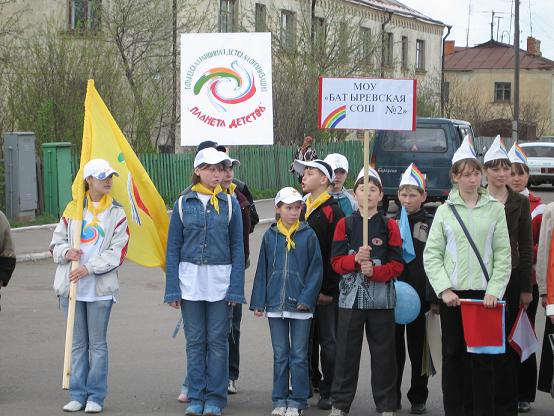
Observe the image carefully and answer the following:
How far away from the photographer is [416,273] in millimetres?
7914

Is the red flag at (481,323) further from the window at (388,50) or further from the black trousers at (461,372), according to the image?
the window at (388,50)

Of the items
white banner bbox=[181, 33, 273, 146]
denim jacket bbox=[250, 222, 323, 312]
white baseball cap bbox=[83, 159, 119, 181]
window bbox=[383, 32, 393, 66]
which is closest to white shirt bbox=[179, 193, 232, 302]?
denim jacket bbox=[250, 222, 323, 312]

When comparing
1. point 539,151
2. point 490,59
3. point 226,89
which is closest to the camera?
point 226,89

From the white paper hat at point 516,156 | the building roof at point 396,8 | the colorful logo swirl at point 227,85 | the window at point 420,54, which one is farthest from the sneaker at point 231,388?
the window at point 420,54

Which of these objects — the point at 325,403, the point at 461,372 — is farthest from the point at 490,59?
the point at 461,372

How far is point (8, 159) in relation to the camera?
21688 mm

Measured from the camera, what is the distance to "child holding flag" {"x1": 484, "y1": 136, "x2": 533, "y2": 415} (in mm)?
7531

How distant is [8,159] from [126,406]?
14341 millimetres

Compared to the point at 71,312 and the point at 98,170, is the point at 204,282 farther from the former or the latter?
the point at 98,170

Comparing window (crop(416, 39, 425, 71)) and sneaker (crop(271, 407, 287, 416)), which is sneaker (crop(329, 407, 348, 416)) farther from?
window (crop(416, 39, 425, 71))

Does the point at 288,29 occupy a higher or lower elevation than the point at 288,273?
higher

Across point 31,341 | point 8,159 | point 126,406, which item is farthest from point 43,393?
point 8,159

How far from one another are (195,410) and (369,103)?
2423 millimetres

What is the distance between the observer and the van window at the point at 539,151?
37719mm
